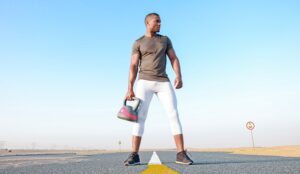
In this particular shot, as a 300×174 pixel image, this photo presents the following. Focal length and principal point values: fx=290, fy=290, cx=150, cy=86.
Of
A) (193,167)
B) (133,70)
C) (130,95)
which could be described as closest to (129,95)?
(130,95)

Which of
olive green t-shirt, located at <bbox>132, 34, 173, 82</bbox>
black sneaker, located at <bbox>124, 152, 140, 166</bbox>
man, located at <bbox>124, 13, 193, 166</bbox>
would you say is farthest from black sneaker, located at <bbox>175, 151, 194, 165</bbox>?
olive green t-shirt, located at <bbox>132, 34, 173, 82</bbox>

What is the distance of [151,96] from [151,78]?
301mm

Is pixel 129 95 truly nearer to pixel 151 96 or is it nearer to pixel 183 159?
pixel 151 96

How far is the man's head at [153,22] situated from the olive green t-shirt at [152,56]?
0.16 metres

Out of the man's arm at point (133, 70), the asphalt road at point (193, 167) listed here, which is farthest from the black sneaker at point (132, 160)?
the man's arm at point (133, 70)

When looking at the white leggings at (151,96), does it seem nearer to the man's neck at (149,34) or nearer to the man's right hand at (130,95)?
the man's right hand at (130,95)

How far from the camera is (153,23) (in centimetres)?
490

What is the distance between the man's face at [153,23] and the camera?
193 inches

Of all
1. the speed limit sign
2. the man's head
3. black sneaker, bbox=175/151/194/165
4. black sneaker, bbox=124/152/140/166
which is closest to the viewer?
black sneaker, bbox=175/151/194/165

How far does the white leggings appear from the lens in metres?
4.71

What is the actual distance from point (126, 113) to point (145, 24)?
1.64 m

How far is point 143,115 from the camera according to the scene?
15.6 feet

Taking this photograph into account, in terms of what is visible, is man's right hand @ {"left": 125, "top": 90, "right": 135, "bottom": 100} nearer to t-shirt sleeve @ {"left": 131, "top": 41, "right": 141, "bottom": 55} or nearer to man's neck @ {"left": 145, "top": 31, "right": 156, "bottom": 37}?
t-shirt sleeve @ {"left": 131, "top": 41, "right": 141, "bottom": 55}

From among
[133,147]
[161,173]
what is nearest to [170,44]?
[133,147]
